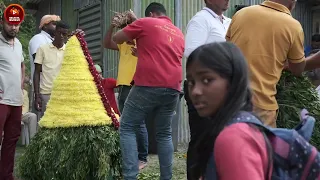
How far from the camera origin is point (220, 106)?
6.08 ft

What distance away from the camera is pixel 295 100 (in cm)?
407

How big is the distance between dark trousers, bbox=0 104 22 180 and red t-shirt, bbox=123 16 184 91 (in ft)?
4.93

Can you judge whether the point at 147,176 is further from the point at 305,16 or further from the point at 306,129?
the point at 305,16

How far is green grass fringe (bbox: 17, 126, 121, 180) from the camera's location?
469 cm

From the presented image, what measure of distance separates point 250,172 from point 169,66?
10.6ft

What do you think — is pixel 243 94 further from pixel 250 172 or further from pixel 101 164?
pixel 101 164

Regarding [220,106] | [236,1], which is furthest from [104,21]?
[220,106]

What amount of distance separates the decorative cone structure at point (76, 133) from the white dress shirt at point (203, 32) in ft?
3.63

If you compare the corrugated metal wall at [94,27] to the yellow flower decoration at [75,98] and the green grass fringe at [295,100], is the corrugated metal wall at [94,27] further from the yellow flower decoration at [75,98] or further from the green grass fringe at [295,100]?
the green grass fringe at [295,100]

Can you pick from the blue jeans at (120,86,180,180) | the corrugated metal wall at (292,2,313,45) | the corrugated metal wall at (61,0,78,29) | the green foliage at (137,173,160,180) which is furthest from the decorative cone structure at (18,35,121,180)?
the corrugated metal wall at (61,0,78,29)

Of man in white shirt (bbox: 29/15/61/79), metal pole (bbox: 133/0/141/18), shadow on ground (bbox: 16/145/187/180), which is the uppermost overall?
metal pole (bbox: 133/0/141/18)

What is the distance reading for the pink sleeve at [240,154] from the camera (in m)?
1.62

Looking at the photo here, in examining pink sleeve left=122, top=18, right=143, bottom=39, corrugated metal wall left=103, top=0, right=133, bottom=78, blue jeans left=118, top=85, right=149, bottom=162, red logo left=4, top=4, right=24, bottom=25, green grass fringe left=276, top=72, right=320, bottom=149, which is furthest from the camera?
corrugated metal wall left=103, top=0, right=133, bottom=78

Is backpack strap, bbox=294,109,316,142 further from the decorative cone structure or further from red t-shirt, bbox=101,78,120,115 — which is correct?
red t-shirt, bbox=101,78,120,115
